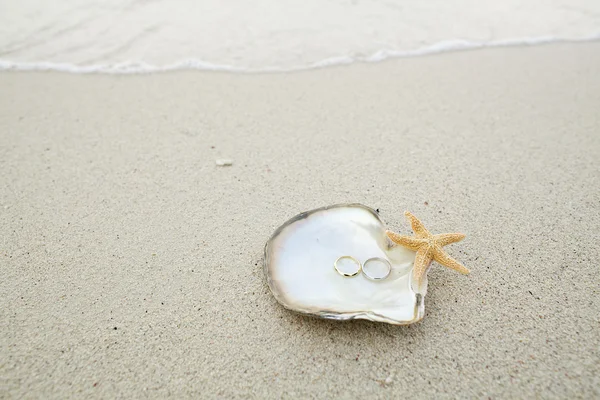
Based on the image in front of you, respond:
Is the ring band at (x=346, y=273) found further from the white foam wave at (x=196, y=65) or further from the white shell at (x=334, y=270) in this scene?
the white foam wave at (x=196, y=65)

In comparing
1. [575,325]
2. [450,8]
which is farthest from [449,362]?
[450,8]

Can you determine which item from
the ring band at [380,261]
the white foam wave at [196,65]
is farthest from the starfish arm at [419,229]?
the white foam wave at [196,65]

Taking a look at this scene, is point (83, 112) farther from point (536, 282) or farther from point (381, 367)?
point (536, 282)

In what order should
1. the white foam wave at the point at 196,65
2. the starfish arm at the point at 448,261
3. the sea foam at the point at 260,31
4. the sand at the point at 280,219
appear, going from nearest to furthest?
the sand at the point at 280,219, the starfish arm at the point at 448,261, the white foam wave at the point at 196,65, the sea foam at the point at 260,31

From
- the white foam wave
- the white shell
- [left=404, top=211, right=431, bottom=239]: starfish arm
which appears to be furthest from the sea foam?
[left=404, top=211, right=431, bottom=239]: starfish arm

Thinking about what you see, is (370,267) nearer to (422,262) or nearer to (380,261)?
(380,261)

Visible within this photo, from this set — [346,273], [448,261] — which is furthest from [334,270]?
[448,261]
